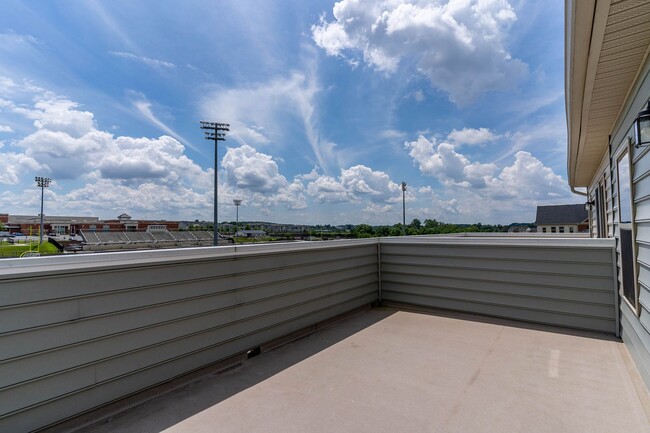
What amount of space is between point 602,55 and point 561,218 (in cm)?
3300

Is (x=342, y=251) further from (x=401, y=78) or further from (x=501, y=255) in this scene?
(x=401, y=78)

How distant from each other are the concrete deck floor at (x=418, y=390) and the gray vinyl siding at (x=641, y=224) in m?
0.25

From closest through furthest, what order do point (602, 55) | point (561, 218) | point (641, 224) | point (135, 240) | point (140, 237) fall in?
1. point (602, 55)
2. point (641, 224)
3. point (135, 240)
4. point (140, 237)
5. point (561, 218)

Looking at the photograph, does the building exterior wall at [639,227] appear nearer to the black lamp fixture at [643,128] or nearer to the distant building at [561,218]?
the black lamp fixture at [643,128]

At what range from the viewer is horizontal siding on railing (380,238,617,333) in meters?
3.41

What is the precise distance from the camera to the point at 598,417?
190 centimetres

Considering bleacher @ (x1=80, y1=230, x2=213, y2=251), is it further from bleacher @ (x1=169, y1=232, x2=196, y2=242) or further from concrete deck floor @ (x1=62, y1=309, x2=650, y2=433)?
concrete deck floor @ (x1=62, y1=309, x2=650, y2=433)

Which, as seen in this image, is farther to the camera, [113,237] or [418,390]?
[113,237]

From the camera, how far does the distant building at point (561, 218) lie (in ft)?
87.0

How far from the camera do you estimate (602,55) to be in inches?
79.2

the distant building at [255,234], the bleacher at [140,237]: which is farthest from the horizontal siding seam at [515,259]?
the bleacher at [140,237]

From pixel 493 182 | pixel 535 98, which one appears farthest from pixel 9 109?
pixel 493 182

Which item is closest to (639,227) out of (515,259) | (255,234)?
(515,259)

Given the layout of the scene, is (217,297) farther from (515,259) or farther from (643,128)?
(515,259)
